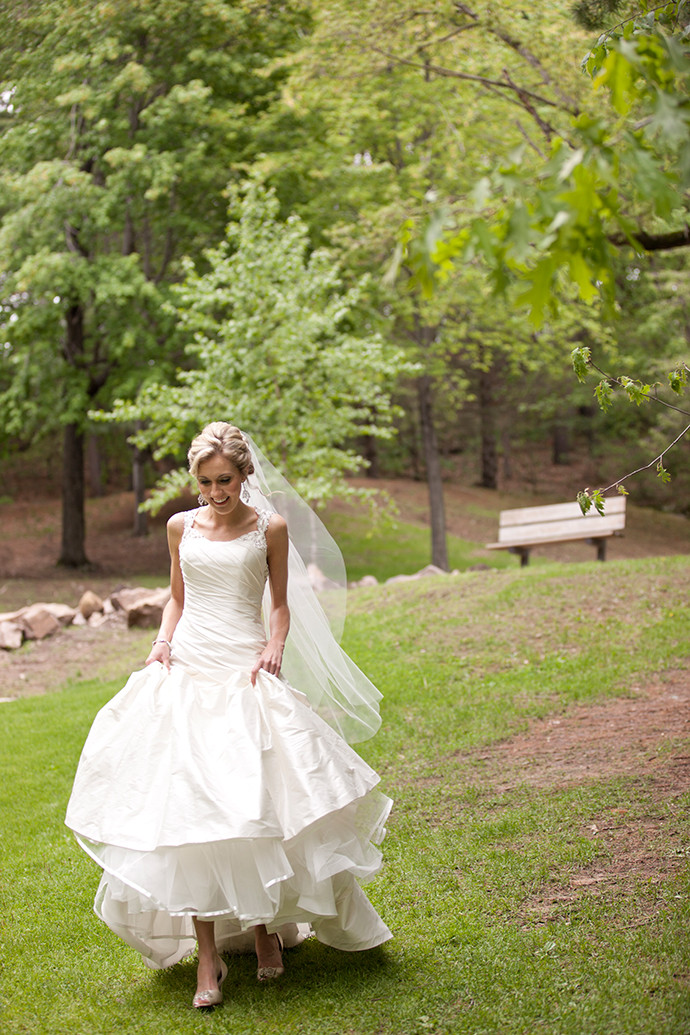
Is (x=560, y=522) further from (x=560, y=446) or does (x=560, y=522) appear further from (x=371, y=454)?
(x=560, y=446)

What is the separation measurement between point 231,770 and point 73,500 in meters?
16.8

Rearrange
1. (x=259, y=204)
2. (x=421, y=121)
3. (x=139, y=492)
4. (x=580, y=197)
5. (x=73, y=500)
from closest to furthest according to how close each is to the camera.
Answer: (x=580, y=197)
(x=259, y=204)
(x=421, y=121)
(x=73, y=500)
(x=139, y=492)

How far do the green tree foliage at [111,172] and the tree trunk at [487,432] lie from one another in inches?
523

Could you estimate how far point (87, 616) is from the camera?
1367 centimetres

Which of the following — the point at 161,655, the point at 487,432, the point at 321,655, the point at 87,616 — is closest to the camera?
the point at 161,655

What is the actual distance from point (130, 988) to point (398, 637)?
6.12 m

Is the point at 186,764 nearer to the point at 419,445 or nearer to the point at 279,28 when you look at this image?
the point at 279,28

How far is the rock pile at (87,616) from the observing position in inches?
486

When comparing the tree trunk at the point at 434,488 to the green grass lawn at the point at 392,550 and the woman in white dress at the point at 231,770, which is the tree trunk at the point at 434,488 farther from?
the woman in white dress at the point at 231,770

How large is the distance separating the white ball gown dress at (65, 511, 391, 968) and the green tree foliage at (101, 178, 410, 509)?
8.93 meters

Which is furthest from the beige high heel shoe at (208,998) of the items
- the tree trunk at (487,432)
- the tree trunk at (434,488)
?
the tree trunk at (487,432)

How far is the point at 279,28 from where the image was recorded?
1669 cm

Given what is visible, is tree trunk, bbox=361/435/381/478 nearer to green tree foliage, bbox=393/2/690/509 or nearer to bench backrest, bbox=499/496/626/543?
bench backrest, bbox=499/496/626/543

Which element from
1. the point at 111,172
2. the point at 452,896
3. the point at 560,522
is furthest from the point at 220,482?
the point at 111,172
